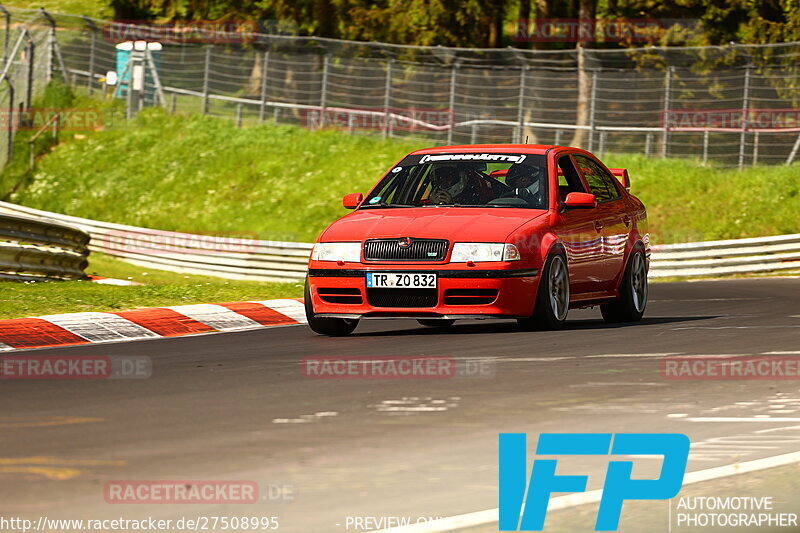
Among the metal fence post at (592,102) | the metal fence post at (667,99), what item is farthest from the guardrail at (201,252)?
the metal fence post at (667,99)

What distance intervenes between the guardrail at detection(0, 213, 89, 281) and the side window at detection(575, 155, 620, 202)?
7.52 metres

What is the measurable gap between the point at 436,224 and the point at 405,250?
369 mm

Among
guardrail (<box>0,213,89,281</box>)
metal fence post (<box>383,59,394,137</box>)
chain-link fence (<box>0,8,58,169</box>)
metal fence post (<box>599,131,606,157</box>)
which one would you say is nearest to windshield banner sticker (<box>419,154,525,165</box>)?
guardrail (<box>0,213,89,281</box>)

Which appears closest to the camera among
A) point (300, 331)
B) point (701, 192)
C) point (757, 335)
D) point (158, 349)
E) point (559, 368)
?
point (559, 368)

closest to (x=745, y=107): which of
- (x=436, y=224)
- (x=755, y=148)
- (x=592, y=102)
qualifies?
(x=755, y=148)

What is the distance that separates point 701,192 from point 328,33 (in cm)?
1714

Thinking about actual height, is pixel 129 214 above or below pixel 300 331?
below

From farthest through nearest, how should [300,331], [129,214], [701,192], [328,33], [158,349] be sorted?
[328,33] → [129,214] → [701,192] → [300,331] → [158,349]

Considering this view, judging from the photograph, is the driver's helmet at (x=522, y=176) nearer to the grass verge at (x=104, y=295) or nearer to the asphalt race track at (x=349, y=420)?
the asphalt race track at (x=349, y=420)

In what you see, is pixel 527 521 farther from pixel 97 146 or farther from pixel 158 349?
pixel 97 146

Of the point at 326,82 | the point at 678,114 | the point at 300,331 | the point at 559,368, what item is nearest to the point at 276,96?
the point at 326,82

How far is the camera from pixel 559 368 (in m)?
9.01

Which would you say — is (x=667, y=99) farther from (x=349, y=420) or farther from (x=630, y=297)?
(x=349, y=420)

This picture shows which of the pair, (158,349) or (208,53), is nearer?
(158,349)
